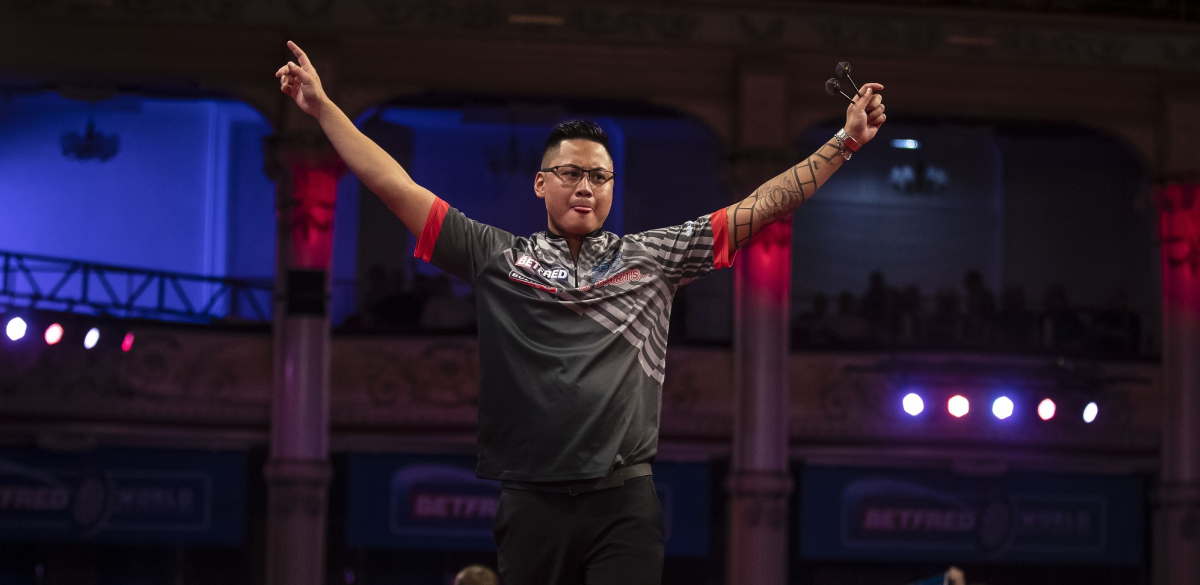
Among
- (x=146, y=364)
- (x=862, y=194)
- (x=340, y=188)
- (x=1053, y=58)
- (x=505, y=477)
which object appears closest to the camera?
(x=505, y=477)

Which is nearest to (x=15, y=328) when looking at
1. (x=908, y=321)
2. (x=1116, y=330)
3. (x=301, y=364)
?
(x=301, y=364)

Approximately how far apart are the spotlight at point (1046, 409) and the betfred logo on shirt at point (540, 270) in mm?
9351

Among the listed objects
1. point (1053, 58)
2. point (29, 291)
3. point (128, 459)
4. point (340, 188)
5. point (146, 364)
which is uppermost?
point (1053, 58)

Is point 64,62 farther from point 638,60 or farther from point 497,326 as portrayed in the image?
point 497,326

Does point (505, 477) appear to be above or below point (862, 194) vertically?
below

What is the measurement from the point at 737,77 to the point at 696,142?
344cm

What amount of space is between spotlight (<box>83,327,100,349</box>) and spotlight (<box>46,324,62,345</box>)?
200 mm

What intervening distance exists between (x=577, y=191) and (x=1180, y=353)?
981cm

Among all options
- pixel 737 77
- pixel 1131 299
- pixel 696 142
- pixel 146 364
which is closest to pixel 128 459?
pixel 146 364

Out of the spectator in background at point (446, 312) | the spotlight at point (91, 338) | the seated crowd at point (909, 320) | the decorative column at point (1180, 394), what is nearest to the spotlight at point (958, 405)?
the seated crowd at point (909, 320)

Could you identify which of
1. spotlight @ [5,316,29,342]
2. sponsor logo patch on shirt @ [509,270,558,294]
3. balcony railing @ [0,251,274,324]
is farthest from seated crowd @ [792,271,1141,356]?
sponsor logo patch on shirt @ [509,270,558,294]

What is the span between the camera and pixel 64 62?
33.4 feet

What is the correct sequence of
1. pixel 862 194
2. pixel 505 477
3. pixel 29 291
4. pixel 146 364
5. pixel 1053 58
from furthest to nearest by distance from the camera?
pixel 862 194 < pixel 29 291 < pixel 1053 58 < pixel 146 364 < pixel 505 477

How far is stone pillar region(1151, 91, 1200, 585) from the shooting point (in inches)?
415
